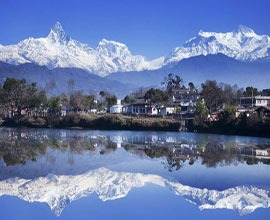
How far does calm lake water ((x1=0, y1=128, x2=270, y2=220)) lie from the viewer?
17.0 m

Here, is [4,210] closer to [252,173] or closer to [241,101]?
[252,173]

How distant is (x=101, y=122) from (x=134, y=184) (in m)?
52.6

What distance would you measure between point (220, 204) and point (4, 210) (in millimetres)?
7671

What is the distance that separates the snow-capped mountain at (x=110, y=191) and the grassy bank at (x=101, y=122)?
145 feet

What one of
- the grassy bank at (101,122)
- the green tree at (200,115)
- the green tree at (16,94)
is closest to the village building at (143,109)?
the grassy bank at (101,122)

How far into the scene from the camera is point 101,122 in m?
74.4

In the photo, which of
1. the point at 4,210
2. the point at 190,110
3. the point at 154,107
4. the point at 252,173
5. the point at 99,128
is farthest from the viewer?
the point at 154,107

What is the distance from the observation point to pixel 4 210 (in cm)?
1678

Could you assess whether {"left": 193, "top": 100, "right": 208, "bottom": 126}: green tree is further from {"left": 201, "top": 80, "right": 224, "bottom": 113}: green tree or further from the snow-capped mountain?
the snow-capped mountain

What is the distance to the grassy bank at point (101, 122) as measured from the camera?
69.2 m

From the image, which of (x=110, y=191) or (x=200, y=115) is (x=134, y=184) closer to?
(x=110, y=191)

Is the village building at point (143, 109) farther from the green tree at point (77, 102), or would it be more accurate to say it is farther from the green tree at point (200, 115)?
the green tree at point (200, 115)

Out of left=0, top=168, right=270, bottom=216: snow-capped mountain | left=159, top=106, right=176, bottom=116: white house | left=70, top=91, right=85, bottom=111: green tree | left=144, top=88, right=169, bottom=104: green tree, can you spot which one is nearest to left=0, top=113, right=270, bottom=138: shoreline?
left=159, top=106, right=176, bottom=116: white house

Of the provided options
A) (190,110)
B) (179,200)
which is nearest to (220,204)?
(179,200)
